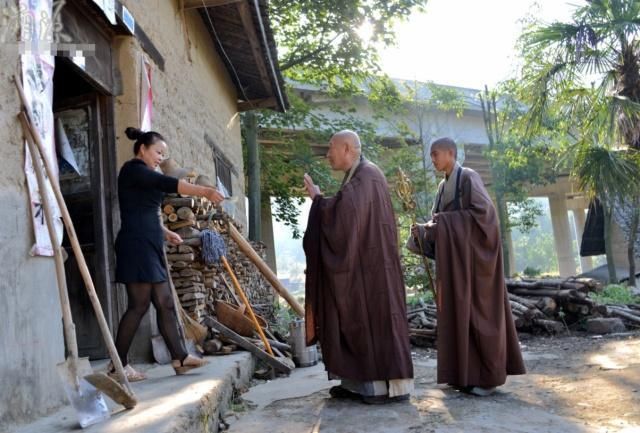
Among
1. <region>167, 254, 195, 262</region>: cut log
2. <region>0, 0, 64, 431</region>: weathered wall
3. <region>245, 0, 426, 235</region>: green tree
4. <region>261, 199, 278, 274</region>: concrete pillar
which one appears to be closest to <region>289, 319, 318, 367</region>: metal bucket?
<region>167, 254, 195, 262</region>: cut log

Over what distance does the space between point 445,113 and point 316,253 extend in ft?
52.9

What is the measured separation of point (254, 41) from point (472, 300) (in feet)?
19.0

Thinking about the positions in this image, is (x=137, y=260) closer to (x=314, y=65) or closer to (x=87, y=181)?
(x=87, y=181)

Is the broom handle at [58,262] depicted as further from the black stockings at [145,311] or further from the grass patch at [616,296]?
the grass patch at [616,296]

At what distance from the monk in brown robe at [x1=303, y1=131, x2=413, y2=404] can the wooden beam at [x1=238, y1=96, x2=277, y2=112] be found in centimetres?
737

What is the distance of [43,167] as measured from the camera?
10.3ft

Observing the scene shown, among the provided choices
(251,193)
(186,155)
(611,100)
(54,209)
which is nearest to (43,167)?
(54,209)

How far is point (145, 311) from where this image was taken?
3.92 meters

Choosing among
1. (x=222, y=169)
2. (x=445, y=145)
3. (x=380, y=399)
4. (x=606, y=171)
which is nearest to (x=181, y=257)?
(x=380, y=399)

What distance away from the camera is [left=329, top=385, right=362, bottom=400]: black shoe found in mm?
4280

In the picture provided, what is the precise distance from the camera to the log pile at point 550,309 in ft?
25.8

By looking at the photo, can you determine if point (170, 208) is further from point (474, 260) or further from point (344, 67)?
point (344, 67)

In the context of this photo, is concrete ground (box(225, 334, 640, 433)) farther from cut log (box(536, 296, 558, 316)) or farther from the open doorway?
cut log (box(536, 296, 558, 316))

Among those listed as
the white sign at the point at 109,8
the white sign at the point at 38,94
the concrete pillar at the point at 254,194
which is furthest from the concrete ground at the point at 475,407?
the concrete pillar at the point at 254,194
